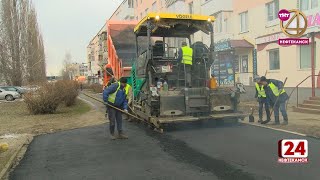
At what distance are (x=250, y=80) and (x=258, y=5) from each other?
15.2ft

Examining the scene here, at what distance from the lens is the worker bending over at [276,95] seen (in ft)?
40.9

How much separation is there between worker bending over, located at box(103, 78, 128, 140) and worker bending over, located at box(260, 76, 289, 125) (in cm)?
441

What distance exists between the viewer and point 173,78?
41.3ft

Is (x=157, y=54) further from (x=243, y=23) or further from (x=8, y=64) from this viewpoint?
(x=8, y=64)

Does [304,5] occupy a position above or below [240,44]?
above

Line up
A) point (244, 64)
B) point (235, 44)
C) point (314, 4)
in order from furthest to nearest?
point (244, 64) < point (235, 44) < point (314, 4)

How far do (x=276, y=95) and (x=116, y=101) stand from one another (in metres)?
4.98

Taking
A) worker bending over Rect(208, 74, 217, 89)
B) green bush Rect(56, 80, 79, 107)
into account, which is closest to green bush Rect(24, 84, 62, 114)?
green bush Rect(56, 80, 79, 107)

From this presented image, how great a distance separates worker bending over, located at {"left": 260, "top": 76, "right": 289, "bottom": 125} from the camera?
12465 mm

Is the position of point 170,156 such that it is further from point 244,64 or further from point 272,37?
point 244,64

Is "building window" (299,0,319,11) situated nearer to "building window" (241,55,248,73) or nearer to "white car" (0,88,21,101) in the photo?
"building window" (241,55,248,73)

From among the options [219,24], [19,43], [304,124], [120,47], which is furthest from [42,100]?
[19,43]

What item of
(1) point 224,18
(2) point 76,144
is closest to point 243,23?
(1) point 224,18

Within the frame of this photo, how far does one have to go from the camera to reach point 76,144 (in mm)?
10422
